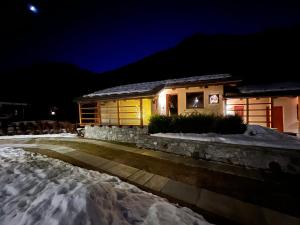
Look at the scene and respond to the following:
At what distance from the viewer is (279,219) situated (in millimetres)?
4086

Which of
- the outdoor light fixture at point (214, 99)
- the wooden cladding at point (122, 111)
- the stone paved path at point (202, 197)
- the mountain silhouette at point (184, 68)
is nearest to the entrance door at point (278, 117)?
the mountain silhouette at point (184, 68)

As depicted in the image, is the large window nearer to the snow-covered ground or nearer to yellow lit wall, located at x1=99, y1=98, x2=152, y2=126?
yellow lit wall, located at x1=99, y1=98, x2=152, y2=126

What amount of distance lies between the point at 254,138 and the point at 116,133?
29.5 feet

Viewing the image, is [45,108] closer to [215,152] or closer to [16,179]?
[16,179]

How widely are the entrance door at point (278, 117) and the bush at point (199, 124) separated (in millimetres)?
4837

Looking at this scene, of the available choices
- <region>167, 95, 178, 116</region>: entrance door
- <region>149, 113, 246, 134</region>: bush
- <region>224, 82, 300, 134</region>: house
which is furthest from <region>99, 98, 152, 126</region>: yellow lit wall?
<region>224, 82, 300, 134</region>: house

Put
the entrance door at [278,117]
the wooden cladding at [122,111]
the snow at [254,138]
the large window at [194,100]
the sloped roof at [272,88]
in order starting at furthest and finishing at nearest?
the wooden cladding at [122,111] < the large window at [194,100] < the entrance door at [278,117] < the sloped roof at [272,88] < the snow at [254,138]

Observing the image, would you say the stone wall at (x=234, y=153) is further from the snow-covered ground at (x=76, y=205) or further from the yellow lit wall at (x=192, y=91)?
the yellow lit wall at (x=192, y=91)

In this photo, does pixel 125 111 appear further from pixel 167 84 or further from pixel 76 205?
pixel 76 205

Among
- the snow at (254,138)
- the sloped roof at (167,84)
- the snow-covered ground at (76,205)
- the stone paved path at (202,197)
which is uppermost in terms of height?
the sloped roof at (167,84)

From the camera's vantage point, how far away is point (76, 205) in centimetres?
349

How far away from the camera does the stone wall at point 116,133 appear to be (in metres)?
11.8

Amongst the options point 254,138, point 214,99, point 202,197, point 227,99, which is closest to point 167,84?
point 214,99

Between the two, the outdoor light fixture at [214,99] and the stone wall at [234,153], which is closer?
the stone wall at [234,153]
